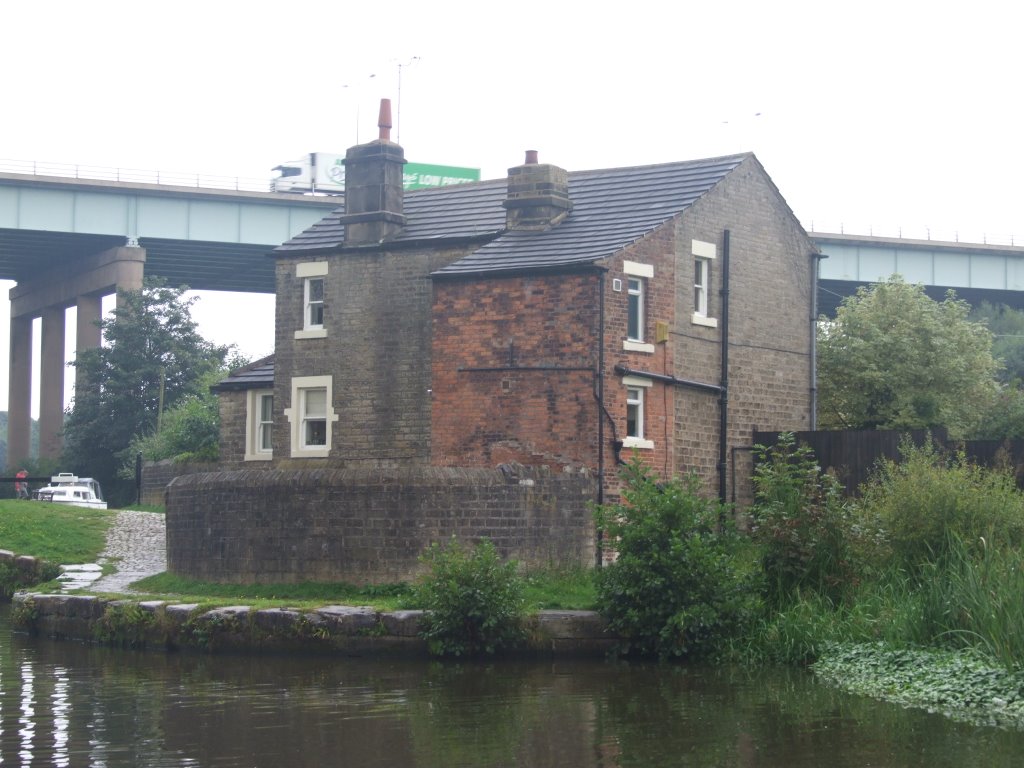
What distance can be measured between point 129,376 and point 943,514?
40553mm

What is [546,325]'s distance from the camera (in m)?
26.9

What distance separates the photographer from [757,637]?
66.8 feet

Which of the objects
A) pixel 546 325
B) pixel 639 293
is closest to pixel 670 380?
pixel 639 293

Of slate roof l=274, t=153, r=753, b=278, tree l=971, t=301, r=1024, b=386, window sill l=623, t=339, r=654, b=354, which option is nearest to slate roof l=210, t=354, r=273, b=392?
slate roof l=274, t=153, r=753, b=278

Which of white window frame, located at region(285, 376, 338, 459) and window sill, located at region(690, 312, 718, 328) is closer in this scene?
window sill, located at region(690, 312, 718, 328)

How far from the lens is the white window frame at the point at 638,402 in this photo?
27016 mm

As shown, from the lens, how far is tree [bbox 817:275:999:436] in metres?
34.6

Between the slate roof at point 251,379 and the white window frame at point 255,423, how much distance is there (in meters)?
0.22

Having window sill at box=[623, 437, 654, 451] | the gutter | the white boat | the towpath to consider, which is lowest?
the towpath

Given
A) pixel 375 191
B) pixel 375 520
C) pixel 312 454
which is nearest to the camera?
pixel 375 520

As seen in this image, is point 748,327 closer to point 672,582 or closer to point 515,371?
point 515,371

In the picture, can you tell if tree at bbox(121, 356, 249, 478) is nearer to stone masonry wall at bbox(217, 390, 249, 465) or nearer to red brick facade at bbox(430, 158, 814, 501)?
stone masonry wall at bbox(217, 390, 249, 465)

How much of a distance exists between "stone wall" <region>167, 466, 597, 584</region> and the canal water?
11.0 ft

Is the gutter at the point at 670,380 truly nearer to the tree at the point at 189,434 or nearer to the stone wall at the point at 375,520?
the stone wall at the point at 375,520
